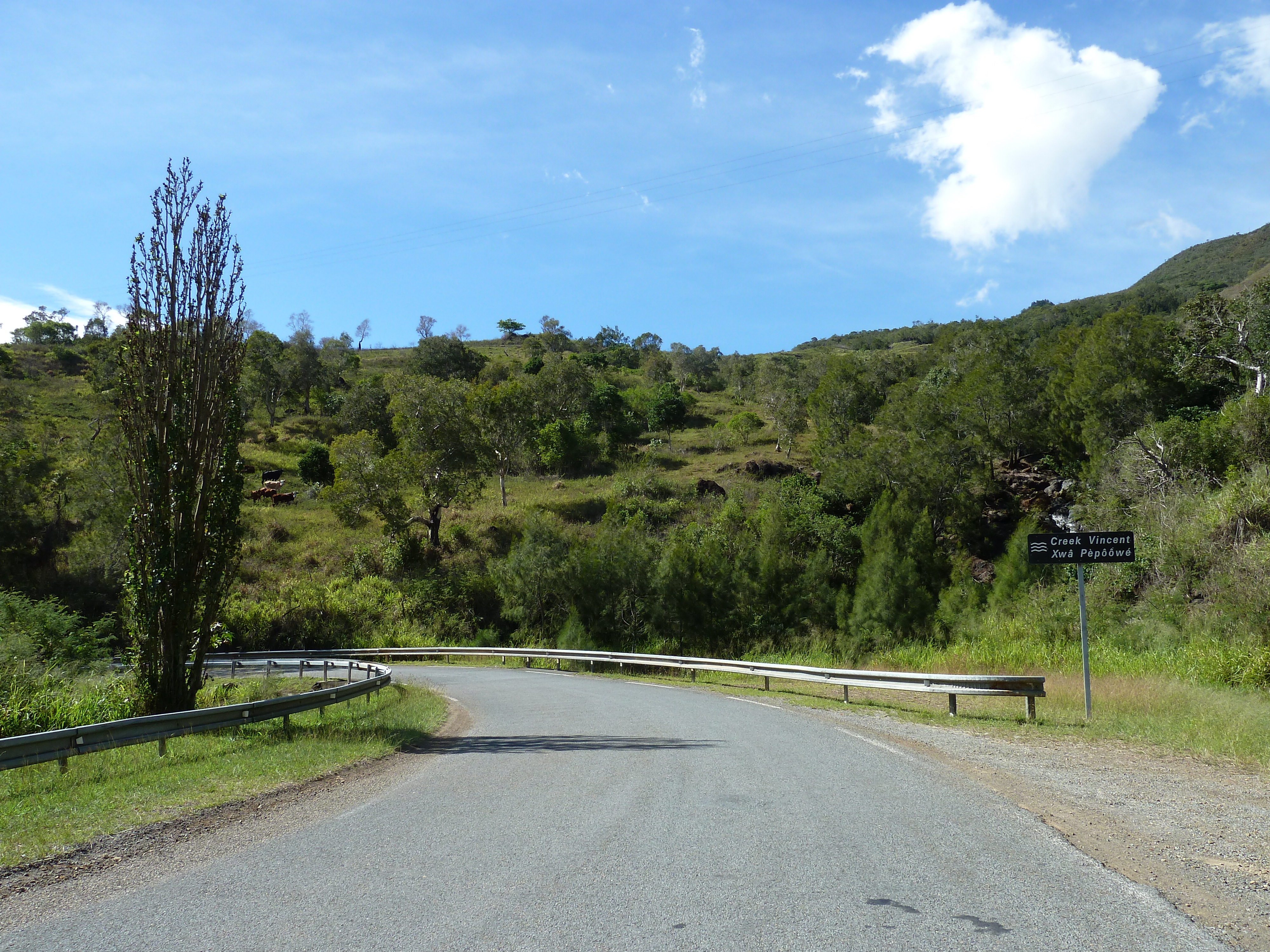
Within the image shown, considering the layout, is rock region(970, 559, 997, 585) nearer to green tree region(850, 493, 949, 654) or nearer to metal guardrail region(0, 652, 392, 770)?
green tree region(850, 493, 949, 654)

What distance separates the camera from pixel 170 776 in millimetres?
9156

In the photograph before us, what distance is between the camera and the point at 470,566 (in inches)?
1897

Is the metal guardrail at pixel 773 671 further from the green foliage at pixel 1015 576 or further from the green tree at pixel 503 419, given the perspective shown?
the green tree at pixel 503 419

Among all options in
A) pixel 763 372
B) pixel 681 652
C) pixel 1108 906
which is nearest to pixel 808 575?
pixel 681 652

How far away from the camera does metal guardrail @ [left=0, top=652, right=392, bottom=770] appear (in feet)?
27.4

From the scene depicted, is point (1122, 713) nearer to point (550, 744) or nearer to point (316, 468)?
point (550, 744)

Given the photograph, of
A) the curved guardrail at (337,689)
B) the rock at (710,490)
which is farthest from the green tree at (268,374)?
the curved guardrail at (337,689)

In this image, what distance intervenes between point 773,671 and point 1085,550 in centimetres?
896

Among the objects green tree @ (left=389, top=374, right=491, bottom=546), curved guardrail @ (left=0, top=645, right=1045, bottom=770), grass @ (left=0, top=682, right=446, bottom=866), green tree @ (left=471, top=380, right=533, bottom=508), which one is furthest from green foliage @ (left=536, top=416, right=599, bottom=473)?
grass @ (left=0, top=682, right=446, bottom=866)

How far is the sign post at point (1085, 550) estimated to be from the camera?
1305 cm

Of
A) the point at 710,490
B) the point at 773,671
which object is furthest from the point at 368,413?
the point at 773,671

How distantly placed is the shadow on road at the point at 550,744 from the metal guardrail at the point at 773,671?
5.52 metres

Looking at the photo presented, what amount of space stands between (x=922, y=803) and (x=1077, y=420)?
4528 centimetres

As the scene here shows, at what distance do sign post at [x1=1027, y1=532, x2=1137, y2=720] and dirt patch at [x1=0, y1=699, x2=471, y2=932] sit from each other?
10.4 meters
